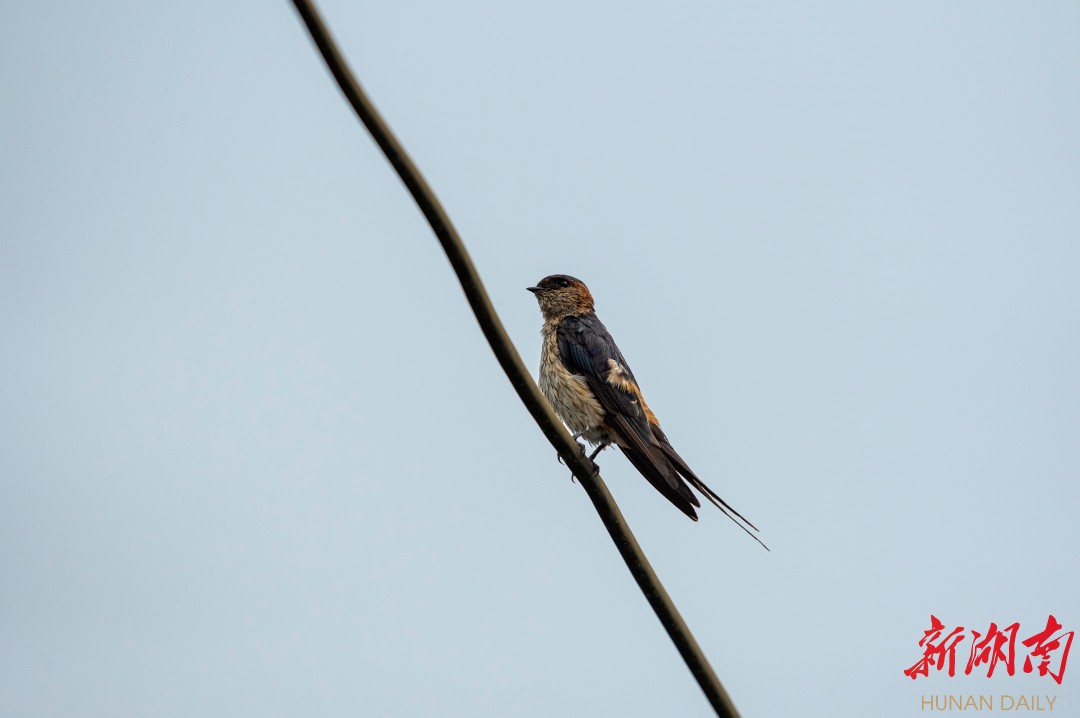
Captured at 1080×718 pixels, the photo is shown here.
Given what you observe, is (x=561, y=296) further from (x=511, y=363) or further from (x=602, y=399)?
(x=511, y=363)

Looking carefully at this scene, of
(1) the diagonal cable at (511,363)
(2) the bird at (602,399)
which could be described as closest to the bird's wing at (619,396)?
(2) the bird at (602,399)

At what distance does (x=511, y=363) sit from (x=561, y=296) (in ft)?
17.1

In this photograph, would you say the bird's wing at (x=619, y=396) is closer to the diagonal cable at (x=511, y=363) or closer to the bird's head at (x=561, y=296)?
the bird's head at (x=561, y=296)

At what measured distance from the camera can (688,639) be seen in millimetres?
Answer: 2918

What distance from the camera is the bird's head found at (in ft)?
26.4

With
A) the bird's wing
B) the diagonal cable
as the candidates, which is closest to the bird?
the bird's wing

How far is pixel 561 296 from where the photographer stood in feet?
26.6

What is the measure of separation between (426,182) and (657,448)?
4.28 meters

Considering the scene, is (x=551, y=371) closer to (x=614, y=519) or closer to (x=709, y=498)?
(x=709, y=498)

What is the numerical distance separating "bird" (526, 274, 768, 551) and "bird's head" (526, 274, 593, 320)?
0.04 ft

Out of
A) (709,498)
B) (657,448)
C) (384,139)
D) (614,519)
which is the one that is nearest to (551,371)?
(657,448)

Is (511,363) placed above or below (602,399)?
below

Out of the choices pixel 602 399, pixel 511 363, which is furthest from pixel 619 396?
pixel 511 363

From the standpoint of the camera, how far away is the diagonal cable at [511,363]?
7.11 ft
